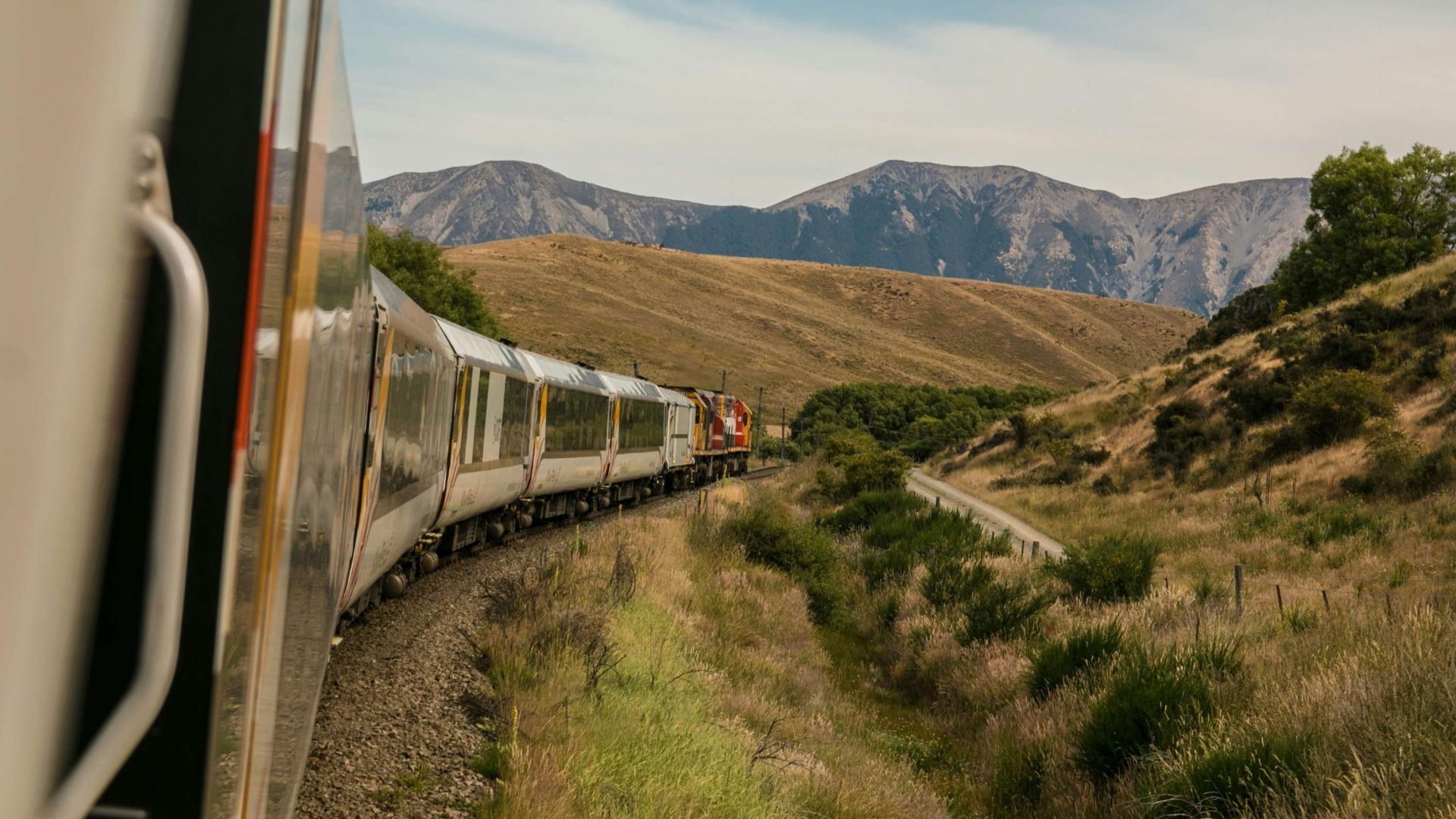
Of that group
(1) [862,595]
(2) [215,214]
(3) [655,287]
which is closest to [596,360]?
(3) [655,287]

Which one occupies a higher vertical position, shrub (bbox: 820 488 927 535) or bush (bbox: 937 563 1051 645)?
bush (bbox: 937 563 1051 645)

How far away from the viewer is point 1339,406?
106ft

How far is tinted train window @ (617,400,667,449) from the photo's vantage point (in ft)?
87.8

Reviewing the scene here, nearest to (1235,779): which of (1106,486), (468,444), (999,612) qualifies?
(468,444)

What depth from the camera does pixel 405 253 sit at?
65.4 metres

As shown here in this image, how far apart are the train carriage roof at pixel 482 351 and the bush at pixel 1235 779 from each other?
835 centimetres

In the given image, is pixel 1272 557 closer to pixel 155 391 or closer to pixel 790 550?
pixel 790 550

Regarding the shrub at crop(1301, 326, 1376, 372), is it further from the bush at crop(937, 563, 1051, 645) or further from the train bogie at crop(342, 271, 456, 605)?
the train bogie at crop(342, 271, 456, 605)

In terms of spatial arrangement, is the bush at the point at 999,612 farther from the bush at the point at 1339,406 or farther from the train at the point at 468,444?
the bush at the point at 1339,406

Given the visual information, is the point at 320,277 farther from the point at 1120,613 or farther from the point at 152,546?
the point at 1120,613

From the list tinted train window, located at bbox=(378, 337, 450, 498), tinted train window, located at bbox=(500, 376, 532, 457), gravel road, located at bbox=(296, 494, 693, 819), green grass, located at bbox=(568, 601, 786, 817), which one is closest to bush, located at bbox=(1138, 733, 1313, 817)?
green grass, located at bbox=(568, 601, 786, 817)

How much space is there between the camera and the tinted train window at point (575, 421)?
1947cm

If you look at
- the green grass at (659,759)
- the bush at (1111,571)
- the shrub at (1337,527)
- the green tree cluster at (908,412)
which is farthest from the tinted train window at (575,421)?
the green tree cluster at (908,412)

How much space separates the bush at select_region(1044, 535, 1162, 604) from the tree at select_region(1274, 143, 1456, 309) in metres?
48.0
